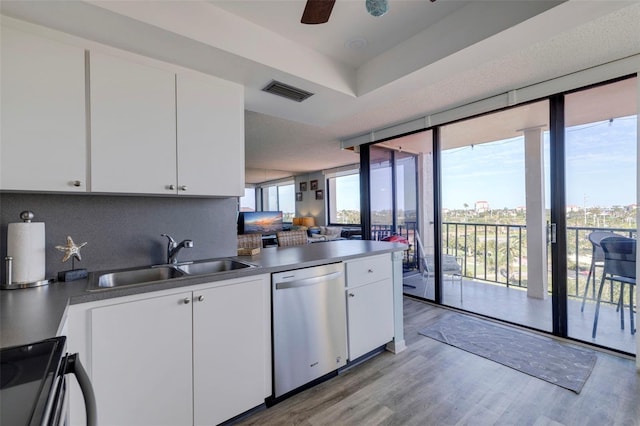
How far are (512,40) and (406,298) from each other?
10.3 ft

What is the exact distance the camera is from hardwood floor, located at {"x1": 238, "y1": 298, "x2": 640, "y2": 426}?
5.26 ft

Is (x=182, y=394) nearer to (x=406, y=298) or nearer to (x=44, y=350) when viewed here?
(x=44, y=350)

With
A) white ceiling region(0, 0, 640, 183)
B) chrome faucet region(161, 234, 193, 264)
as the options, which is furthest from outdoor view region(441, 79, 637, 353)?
chrome faucet region(161, 234, 193, 264)

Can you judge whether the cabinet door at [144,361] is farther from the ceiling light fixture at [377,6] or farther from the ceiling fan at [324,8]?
the ceiling light fixture at [377,6]

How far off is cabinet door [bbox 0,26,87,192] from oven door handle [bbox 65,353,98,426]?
42.9 inches

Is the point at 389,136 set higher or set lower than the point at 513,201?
higher

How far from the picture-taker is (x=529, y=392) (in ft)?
5.99

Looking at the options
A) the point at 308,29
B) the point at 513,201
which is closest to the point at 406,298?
the point at 513,201

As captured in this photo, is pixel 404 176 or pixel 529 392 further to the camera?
pixel 404 176

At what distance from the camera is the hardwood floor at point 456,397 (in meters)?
1.60

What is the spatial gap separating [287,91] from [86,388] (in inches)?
79.4

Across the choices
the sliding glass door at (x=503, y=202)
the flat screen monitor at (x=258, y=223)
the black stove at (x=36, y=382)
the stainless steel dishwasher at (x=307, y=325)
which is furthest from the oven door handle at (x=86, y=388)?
the flat screen monitor at (x=258, y=223)

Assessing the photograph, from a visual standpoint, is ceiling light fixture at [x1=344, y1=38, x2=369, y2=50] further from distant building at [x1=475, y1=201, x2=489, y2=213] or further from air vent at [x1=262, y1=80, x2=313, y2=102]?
distant building at [x1=475, y1=201, x2=489, y2=213]

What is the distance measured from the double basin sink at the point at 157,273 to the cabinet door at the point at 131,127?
0.50m
